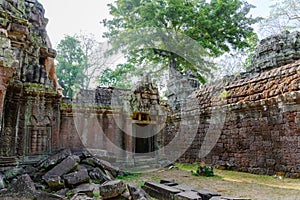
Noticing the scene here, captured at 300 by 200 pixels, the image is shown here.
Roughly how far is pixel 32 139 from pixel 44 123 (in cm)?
52

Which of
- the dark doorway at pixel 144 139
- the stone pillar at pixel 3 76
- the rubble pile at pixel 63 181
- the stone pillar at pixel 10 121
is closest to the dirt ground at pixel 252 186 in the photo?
the rubble pile at pixel 63 181

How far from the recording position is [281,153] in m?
6.89

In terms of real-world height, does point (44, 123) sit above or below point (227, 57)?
below

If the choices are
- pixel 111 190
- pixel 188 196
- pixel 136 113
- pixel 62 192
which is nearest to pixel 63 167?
pixel 62 192

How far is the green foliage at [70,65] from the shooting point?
2103 centimetres

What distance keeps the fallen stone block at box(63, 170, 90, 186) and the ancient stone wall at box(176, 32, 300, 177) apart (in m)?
5.31

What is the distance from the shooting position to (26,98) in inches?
254

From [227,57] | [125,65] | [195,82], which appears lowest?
[195,82]

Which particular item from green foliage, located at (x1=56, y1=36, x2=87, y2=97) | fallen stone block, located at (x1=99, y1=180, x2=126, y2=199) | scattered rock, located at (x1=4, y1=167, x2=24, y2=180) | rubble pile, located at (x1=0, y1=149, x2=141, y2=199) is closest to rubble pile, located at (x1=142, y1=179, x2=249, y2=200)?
rubble pile, located at (x1=0, y1=149, x2=141, y2=199)

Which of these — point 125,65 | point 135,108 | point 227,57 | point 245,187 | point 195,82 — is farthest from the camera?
point 227,57

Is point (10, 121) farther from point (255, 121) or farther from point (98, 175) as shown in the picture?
point (255, 121)

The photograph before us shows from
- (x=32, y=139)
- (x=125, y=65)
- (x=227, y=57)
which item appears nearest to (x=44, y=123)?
(x=32, y=139)

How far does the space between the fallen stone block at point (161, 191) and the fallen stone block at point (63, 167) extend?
1.77 meters

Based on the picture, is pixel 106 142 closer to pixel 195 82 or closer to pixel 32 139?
pixel 32 139
